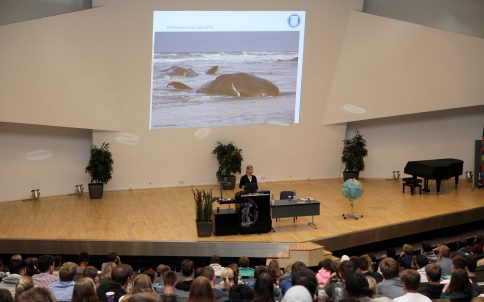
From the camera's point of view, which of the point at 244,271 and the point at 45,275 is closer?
the point at 45,275

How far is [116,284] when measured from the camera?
5633mm

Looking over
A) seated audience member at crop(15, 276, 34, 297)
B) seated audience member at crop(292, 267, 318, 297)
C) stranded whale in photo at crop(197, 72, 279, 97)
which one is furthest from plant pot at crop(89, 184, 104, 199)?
seated audience member at crop(292, 267, 318, 297)

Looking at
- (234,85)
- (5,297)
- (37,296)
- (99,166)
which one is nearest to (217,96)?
(234,85)

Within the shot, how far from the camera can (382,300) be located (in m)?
4.50

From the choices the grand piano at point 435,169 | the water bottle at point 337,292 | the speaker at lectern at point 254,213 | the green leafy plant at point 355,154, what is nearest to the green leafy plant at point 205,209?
the speaker at lectern at point 254,213

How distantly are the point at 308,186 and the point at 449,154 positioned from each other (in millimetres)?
4158

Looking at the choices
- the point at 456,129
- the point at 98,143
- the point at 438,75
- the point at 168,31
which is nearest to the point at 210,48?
the point at 168,31

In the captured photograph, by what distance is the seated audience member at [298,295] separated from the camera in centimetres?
473

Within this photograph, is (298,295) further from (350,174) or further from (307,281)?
(350,174)

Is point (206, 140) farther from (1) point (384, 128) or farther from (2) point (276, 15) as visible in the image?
(1) point (384, 128)

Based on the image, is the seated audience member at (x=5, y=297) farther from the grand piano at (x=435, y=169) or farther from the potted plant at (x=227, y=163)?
the grand piano at (x=435, y=169)

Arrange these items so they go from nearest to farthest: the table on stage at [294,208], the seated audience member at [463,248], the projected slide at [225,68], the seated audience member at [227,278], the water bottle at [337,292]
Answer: the water bottle at [337,292] < the seated audience member at [227,278] < the seated audience member at [463,248] < the table on stage at [294,208] < the projected slide at [225,68]

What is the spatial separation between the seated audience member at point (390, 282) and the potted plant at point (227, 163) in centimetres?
942

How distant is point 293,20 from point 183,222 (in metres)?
5.99
